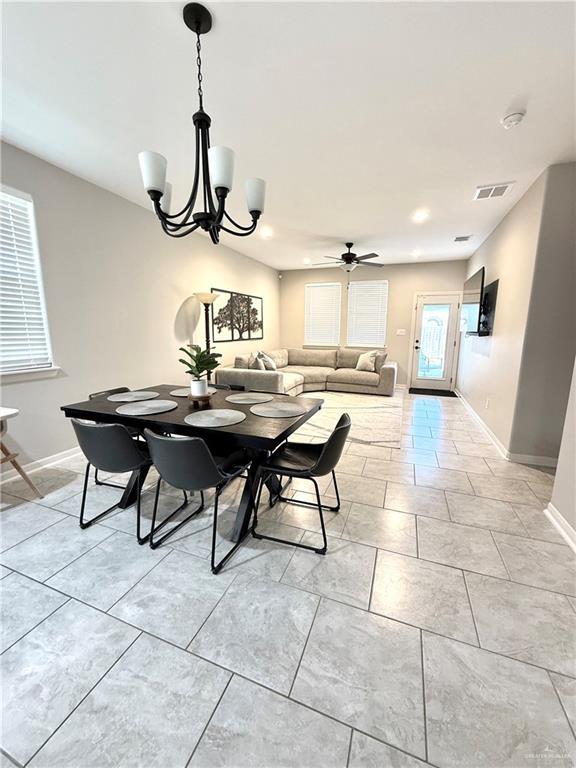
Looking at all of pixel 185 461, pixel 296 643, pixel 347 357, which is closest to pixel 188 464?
pixel 185 461

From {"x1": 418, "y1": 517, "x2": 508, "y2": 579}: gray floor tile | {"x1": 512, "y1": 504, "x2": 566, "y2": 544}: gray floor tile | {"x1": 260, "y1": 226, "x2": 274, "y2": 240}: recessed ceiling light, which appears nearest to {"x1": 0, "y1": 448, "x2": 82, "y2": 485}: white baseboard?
{"x1": 418, "y1": 517, "x2": 508, "y2": 579}: gray floor tile

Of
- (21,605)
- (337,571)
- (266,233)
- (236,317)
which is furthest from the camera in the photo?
(236,317)

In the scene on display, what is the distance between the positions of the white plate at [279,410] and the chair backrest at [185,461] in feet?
1.56

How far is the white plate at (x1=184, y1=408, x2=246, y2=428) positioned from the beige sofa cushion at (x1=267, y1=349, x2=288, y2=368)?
4.25 metres

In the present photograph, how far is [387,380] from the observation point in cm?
563

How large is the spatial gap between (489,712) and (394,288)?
653 centimetres

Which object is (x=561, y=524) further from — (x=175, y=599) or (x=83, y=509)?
(x=83, y=509)

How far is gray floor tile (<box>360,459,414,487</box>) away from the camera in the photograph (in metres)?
2.68

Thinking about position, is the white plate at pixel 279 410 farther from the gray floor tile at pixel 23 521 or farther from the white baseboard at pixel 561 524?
the white baseboard at pixel 561 524

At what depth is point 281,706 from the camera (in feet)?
3.54

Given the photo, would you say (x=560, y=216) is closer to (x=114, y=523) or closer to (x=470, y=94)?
(x=470, y=94)

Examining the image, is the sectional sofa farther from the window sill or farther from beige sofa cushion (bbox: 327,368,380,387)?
the window sill

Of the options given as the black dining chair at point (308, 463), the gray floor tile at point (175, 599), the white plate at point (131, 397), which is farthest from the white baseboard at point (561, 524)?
the white plate at point (131, 397)

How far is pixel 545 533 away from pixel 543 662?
39.6 inches
